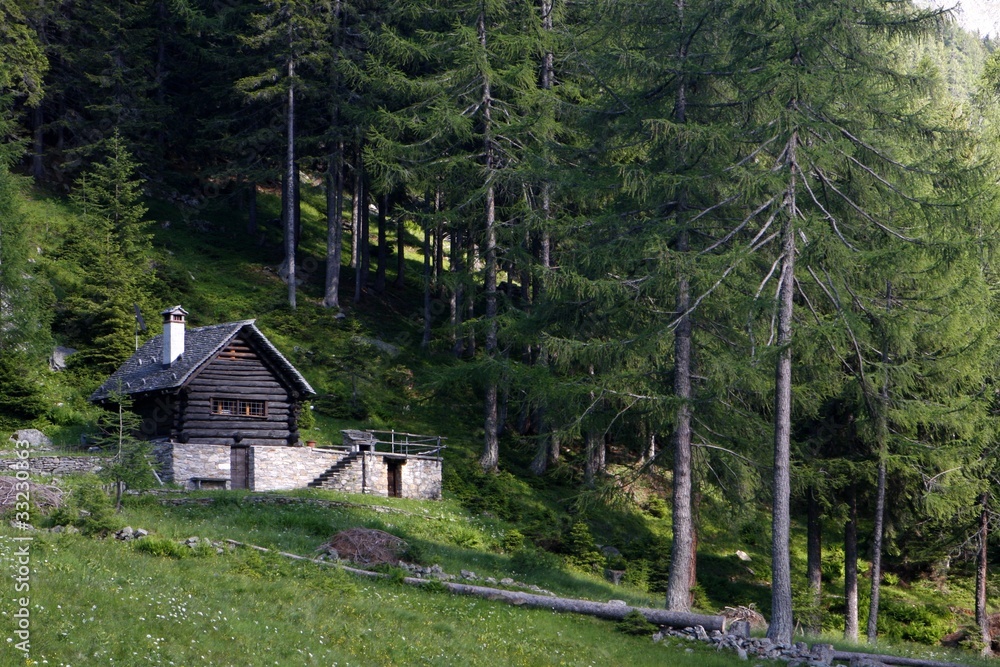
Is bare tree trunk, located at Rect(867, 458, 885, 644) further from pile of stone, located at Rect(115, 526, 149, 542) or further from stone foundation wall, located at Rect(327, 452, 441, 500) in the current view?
pile of stone, located at Rect(115, 526, 149, 542)

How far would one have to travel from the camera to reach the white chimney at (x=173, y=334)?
33.9 m

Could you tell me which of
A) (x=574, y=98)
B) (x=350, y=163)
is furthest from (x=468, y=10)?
(x=350, y=163)

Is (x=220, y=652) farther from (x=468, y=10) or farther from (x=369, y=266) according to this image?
(x=369, y=266)

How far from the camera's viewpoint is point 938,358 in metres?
26.8

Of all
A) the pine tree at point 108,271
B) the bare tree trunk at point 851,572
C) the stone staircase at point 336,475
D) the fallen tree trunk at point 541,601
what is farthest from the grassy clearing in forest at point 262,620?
the pine tree at point 108,271

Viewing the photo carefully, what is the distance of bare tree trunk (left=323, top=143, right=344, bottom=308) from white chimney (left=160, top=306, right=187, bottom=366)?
14.5m

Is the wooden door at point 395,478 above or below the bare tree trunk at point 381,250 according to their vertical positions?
below

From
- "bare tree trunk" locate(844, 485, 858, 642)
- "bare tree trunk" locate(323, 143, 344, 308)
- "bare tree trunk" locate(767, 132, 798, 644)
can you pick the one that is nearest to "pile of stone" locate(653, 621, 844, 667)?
"bare tree trunk" locate(767, 132, 798, 644)

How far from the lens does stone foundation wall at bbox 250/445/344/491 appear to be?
1289 inches

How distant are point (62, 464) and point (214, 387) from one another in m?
5.56

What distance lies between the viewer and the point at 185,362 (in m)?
33.4

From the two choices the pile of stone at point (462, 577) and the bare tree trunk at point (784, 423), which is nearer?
the bare tree trunk at point (784, 423)

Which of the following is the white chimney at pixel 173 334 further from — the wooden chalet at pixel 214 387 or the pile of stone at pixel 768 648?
the pile of stone at pixel 768 648

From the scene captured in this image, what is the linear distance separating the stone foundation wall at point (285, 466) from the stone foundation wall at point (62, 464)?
16.3 ft
